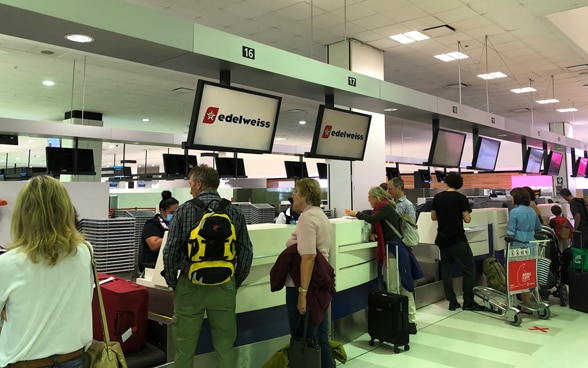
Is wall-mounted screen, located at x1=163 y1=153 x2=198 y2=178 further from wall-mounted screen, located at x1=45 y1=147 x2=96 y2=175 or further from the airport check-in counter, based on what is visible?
the airport check-in counter

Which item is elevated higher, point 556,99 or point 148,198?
point 556,99

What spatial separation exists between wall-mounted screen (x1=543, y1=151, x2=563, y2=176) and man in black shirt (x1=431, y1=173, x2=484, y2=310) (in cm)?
610

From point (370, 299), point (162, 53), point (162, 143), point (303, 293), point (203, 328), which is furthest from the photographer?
point (162, 143)

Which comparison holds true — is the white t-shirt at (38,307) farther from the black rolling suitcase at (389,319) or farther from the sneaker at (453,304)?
the sneaker at (453,304)

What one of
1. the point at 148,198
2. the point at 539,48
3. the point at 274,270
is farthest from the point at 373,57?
the point at 148,198

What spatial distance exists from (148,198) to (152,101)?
3.28 m

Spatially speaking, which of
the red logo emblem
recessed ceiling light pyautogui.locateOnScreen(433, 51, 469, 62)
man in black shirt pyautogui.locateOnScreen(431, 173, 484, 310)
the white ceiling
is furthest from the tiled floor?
recessed ceiling light pyautogui.locateOnScreen(433, 51, 469, 62)

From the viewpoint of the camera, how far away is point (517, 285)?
5051 millimetres

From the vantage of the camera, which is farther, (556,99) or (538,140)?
(556,99)

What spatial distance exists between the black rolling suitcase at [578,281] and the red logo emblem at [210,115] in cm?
480

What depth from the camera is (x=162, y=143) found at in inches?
373

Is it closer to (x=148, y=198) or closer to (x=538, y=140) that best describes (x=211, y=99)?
(x=538, y=140)

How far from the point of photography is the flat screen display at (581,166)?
12249 millimetres

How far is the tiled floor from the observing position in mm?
3855
